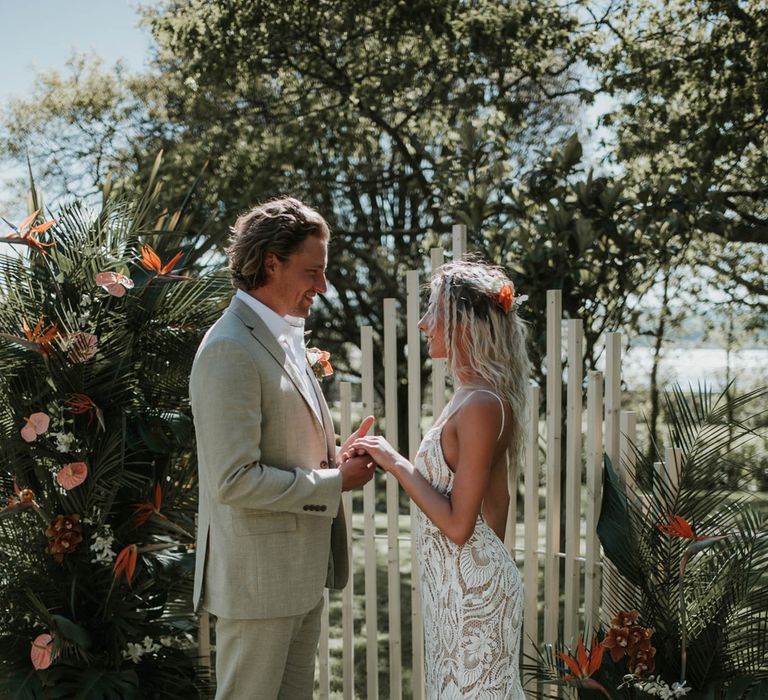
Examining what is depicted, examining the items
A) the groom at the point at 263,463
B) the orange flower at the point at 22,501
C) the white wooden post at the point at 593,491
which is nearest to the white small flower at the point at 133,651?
the orange flower at the point at 22,501

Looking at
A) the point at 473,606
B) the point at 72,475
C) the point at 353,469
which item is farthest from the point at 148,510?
the point at 473,606

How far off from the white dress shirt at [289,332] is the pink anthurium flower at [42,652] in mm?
1273

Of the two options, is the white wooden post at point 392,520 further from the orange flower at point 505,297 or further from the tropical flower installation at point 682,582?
the orange flower at point 505,297

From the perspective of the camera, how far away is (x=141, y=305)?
123 inches

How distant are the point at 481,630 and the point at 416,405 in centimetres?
113

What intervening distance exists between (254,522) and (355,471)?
0.31 m

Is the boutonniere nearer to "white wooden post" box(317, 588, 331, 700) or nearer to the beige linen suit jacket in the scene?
the beige linen suit jacket

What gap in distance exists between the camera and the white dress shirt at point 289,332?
7.97 feet

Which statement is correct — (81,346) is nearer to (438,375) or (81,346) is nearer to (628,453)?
(438,375)

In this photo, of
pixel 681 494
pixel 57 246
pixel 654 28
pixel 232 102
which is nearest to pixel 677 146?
pixel 654 28

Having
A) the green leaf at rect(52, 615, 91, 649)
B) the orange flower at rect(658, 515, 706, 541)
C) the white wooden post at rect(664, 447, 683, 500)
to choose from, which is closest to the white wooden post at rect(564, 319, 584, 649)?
the white wooden post at rect(664, 447, 683, 500)

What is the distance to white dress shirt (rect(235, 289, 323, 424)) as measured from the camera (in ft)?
7.97

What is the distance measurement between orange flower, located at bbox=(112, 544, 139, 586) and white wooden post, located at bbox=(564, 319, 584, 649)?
1.50 metres

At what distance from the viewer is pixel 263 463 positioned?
235 centimetres
